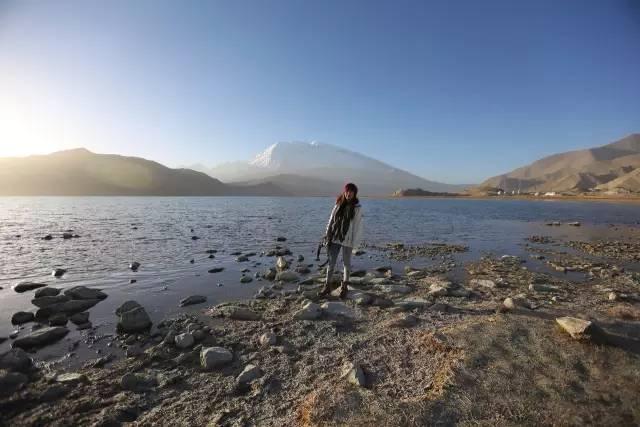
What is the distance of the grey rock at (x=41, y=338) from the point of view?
7.79m

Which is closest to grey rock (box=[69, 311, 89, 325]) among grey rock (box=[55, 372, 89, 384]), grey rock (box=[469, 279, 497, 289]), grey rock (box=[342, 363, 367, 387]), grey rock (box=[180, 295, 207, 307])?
grey rock (box=[180, 295, 207, 307])

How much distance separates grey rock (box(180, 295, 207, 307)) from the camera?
10.9m

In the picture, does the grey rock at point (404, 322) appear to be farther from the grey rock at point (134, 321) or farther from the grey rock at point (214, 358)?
the grey rock at point (134, 321)

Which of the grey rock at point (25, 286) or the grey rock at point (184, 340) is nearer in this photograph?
the grey rock at point (184, 340)

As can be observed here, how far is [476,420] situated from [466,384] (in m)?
0.78

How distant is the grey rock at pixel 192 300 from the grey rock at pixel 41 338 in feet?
10.6

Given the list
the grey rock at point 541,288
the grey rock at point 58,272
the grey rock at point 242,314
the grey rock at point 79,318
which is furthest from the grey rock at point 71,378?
the grey rock at point 541,288

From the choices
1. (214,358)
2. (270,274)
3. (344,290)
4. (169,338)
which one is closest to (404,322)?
(344,290)

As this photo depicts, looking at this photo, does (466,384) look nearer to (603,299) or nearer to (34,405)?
(34,405)

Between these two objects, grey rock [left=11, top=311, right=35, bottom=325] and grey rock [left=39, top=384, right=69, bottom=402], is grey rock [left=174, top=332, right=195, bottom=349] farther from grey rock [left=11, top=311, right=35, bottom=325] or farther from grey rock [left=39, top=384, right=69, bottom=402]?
grey rock [left=11, top=311, right=35, bottom=325]

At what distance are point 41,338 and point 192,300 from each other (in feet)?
13.3

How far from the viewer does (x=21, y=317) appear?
9.52 meters

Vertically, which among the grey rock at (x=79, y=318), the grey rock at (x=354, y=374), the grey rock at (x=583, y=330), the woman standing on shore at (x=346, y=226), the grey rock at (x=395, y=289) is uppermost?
the woman standing on shore at (x=346, y=226)

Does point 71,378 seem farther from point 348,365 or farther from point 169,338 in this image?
point 348,365
